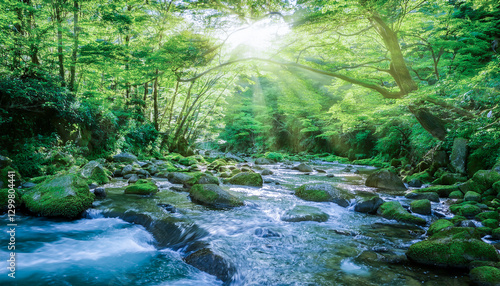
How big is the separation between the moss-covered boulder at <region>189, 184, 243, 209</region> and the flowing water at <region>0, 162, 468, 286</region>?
1.45 ft

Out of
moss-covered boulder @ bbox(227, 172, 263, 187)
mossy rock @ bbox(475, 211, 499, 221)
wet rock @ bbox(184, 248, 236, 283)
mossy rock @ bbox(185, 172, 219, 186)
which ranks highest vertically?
mossy rock @ bbox(475, 211, 499, 221)

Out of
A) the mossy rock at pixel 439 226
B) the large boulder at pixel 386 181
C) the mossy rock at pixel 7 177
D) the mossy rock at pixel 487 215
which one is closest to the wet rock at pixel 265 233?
the mossy rock at pixel 439 226

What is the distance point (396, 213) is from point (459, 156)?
18.8ft

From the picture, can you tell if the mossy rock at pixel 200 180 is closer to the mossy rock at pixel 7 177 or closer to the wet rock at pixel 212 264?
the mossy rock at pixel 7 177

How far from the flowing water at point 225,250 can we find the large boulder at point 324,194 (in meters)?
0.95

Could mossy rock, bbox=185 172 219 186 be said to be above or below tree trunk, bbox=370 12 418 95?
below

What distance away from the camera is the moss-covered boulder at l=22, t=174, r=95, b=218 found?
193 inches

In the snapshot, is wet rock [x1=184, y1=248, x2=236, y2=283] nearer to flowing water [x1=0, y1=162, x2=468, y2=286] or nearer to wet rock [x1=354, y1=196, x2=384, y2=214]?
flowing water [x1=0, y1=162, x2=468, y2=286]

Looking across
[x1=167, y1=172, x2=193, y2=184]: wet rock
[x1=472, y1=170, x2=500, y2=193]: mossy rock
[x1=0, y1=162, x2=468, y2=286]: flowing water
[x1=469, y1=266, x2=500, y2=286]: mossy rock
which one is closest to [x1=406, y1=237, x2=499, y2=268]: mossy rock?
[x1=0, y1=162, x2=468, y2=286]: flowing water

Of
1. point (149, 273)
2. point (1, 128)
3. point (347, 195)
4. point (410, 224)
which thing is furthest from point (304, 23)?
point (1, 128)

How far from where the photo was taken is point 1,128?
778 centimetres

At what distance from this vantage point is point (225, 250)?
3.83 m

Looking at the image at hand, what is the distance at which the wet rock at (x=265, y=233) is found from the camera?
15.0 feet

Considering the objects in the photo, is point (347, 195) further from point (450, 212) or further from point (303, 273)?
point (303, 273)
